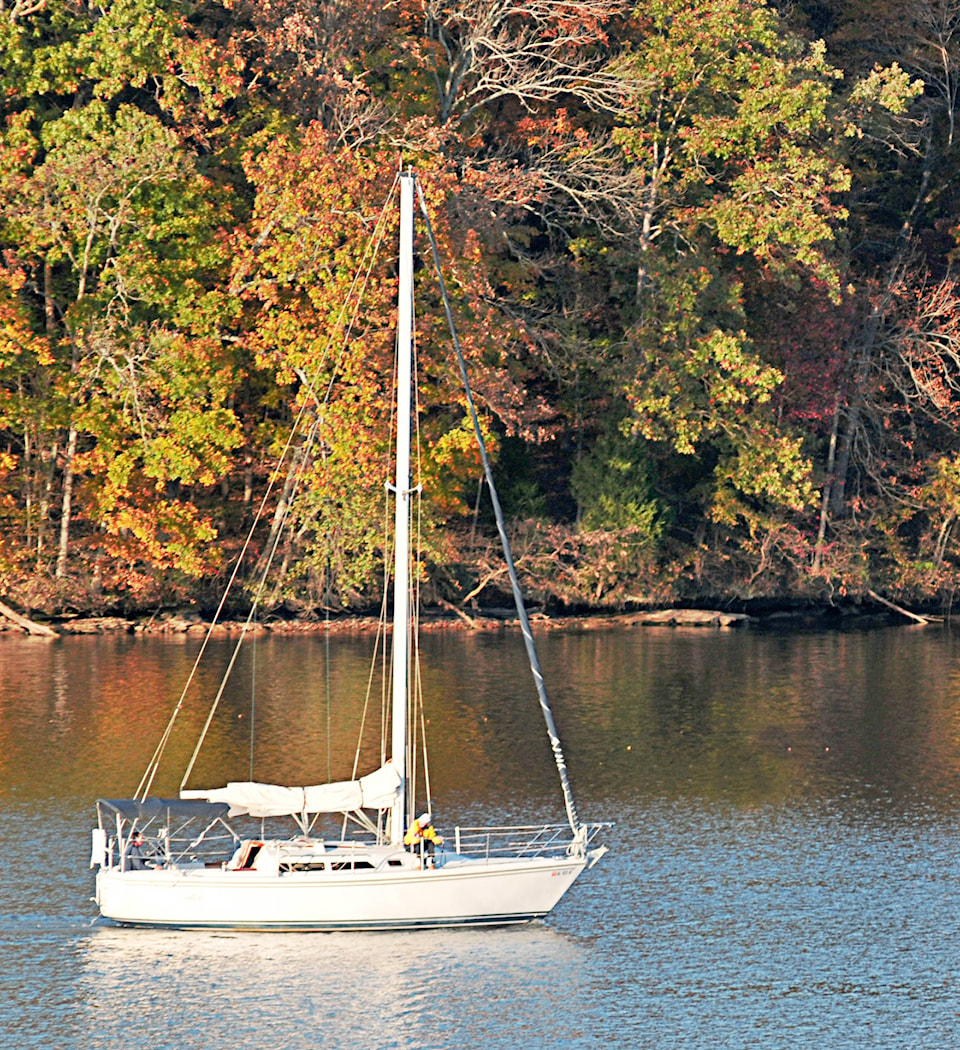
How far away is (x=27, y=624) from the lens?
61.0 metres

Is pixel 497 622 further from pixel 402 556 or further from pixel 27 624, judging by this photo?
pixel 402 556

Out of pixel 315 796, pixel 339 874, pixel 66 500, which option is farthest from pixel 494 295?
pixel 339 874

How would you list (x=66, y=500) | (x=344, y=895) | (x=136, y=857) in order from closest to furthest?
(x=344, y=895) < (x=136, y=857) < (x=66, y=500)

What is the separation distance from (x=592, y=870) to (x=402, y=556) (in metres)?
7.44

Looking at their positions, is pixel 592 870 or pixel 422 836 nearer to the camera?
pixel 422 836

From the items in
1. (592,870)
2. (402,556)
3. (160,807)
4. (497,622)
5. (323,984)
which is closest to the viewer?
(323,984)

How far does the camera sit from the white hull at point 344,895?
27828 millimetres

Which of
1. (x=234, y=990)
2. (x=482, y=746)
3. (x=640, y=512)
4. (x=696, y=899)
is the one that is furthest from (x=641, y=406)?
(x=234, y=990)

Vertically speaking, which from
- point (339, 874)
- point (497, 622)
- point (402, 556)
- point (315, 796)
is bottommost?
point (339, 874)

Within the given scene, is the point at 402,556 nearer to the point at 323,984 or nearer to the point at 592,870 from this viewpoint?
the point at 323,984

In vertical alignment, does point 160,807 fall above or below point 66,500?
below

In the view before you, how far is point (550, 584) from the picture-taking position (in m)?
65.5

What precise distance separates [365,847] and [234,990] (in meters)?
3.00

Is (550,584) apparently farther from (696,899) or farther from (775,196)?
(696,899)
